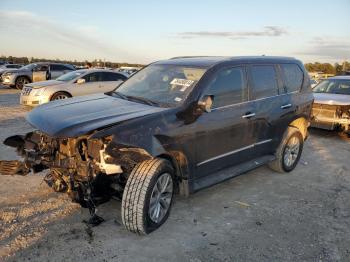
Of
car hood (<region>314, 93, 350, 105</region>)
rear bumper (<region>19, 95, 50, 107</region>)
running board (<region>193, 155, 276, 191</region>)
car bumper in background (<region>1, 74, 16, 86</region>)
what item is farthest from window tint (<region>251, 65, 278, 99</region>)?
car bumper in background (<region>1, 74, 16, 86</region>)

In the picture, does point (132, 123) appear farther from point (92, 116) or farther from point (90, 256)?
point (90, 256)

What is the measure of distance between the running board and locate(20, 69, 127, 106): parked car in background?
8.29 meters

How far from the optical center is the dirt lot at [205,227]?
369 centimetres

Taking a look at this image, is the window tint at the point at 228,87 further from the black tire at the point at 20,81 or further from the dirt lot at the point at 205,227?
the black tire at the point at 20,81

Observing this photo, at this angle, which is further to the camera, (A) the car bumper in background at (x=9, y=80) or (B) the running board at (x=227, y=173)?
(A) the car bumper in background at (x=9, y=80)

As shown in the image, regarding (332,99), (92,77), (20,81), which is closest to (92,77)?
(92,77)

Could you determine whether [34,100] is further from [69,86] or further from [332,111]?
[332,111]

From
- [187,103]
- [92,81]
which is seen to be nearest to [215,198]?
[187,103]

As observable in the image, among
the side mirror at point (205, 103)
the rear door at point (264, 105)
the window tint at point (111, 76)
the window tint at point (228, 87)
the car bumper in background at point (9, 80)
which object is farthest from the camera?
the car bumper in background at point (9, 80)

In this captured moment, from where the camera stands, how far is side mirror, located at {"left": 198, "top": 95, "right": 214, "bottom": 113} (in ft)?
14.4

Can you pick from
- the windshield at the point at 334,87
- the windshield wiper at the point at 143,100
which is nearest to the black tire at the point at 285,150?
the windshield wiper at the point at 143,100

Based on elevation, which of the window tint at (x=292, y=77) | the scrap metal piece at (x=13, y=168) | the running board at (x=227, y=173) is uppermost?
the window tint at (x=292, y=77)

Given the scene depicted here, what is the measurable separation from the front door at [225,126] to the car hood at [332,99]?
5.32 meters

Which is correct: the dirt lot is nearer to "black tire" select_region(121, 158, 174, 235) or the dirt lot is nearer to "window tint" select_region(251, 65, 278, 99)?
"black tire" select_region(121, 158, 174, 235)
